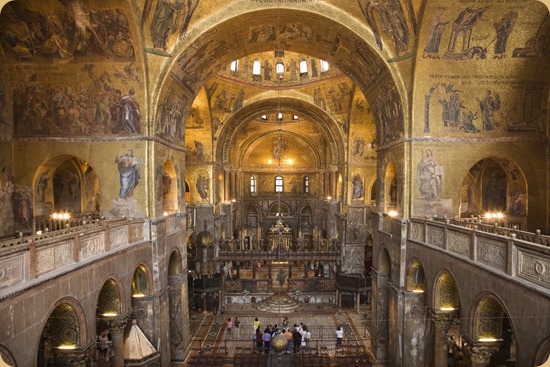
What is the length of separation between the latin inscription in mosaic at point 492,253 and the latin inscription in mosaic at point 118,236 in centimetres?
1043

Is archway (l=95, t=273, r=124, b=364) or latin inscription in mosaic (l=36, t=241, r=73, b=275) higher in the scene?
latin inscription in mosaic (l=36, t=241, r=73, b=275)

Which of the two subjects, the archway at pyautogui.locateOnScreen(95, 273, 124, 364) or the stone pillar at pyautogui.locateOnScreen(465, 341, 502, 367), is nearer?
the stone pillar at pyautogui.locateOnScreen(465, 341, 502, 367)

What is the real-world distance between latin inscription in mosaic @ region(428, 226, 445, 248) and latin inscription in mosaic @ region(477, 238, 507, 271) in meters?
2.18

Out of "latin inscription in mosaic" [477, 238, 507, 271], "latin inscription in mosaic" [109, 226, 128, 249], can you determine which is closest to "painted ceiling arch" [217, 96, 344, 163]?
"latin inscription in mosaic" [109, 226, 128, 249]

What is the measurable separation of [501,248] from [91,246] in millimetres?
10303

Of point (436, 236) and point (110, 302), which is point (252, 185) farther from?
point (436, 236)

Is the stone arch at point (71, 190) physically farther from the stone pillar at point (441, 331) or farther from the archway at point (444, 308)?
the stone pillar at point (441, 331)

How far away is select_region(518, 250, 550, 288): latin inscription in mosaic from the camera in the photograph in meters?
7.32

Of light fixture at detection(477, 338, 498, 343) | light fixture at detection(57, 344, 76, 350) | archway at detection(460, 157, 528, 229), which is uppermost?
archway at detection(460, 157, 528, 229)

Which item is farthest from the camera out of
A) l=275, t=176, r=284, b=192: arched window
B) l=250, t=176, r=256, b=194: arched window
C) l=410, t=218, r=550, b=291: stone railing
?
l=275, t=176, r=284, b=192: arched window

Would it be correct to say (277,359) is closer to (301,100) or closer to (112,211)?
(112,211)

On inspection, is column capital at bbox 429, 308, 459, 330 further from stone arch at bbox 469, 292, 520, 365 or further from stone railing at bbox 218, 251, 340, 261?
stone railing at bbox 218, 251, 340, 261

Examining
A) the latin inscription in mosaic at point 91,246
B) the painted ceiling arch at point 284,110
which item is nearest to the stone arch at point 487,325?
the latin inscription in mosaic at point 91,246

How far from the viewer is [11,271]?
7.34 m
